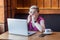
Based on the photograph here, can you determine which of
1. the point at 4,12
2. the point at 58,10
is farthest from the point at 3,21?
the point at 58,10

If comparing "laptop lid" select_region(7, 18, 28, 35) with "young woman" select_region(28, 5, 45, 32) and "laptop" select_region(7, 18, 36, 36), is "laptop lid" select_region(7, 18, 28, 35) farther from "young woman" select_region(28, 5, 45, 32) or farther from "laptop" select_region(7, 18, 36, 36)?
"young woman" select_region(28, 5, 45, 32)

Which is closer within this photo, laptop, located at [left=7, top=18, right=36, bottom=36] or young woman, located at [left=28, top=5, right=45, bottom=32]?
laptop, located at [left=7, top=18, right=36, bottom=36]

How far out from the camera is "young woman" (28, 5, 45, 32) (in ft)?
9.83

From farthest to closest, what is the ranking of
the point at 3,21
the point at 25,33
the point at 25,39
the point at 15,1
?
the point at 15,1 < the point at 3,21 < the point at 25,33 < the point at 25,39

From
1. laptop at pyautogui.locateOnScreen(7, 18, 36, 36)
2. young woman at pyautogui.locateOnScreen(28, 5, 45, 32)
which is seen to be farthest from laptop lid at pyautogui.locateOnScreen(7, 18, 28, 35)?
young woman at pyautogui.locateOnScreen(28, 5, 45, 32)

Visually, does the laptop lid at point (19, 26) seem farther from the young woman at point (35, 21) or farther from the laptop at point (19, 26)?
the young woman at point (35, 21)

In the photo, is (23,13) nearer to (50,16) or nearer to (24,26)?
(50,16)

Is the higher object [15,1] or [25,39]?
[15,1]

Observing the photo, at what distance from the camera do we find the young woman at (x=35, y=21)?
2.99 metres

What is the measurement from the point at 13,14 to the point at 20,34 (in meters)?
1.77

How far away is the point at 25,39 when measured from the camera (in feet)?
7.82

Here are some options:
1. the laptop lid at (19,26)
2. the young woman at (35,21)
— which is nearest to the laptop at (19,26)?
the laptop lid at (19,26)

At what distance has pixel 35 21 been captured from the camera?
3.11 metres

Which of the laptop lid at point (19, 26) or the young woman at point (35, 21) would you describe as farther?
the young woman at point (35, 21)
